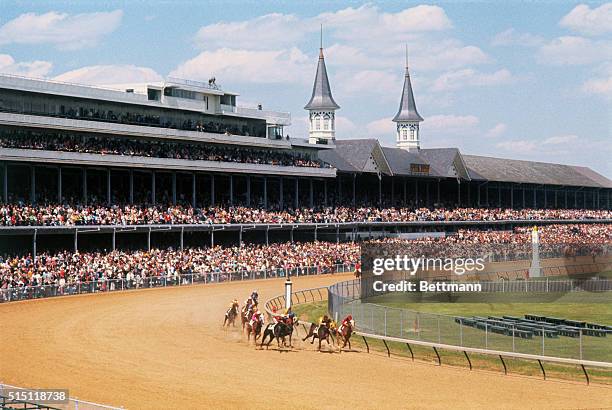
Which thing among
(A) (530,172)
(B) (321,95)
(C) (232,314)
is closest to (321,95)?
(B) (321,95)

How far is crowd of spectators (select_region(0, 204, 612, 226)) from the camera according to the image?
4600 cm

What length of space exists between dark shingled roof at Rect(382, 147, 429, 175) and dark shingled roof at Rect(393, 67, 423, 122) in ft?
129

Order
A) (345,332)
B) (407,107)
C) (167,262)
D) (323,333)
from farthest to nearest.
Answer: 1. (407,107)
2. (167,262)
3. (345,332)
4. (323,333)

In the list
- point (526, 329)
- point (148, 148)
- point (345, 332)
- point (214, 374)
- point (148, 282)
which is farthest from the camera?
point (148, 148)

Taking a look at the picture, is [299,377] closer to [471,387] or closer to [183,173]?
[471,387]

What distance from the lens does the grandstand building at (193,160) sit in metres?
49.0

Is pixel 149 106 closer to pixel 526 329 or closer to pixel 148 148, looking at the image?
pixel 148 148

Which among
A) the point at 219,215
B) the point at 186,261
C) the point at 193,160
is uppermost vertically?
the point at 193,160

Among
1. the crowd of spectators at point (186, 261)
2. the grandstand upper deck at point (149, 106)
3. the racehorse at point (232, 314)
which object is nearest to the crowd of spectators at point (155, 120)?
the grandstand upper deck at point (149, 106)

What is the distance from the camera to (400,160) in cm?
8181

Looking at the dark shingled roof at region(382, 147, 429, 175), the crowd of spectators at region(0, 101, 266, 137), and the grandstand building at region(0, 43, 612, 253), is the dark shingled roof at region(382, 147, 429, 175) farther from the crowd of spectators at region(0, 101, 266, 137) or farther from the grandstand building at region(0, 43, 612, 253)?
the crowd of spectators at region(0, 101, 266, 137)

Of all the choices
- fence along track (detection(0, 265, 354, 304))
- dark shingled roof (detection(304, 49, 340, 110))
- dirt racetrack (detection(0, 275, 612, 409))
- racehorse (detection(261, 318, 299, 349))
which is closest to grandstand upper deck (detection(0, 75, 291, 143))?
fence along track (detection(0, 265, 354, 304))

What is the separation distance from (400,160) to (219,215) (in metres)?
27.3

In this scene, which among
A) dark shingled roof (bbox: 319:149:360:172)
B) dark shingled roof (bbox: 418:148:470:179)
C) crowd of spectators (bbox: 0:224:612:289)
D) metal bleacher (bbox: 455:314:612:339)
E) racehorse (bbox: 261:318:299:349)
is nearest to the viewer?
metal bleacher (bbox: 455:314:612:339)
